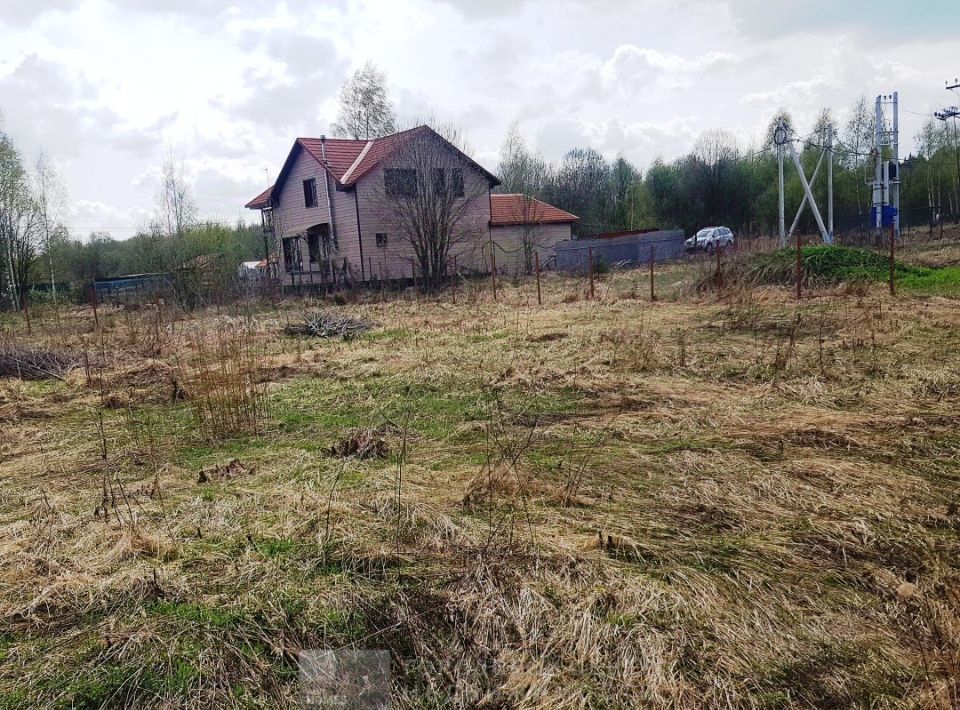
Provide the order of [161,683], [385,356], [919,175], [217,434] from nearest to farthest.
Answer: [161,683] → [217,434] → [385,356] → [919,175]

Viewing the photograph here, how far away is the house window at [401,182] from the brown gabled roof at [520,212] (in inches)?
272

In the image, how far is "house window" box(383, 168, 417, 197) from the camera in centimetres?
2498

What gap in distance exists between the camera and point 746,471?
443 cm

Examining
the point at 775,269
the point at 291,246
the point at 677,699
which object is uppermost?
the point at 291,246

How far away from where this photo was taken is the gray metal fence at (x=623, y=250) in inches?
1192

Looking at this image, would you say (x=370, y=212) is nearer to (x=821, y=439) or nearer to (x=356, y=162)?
(x=356, y=162)

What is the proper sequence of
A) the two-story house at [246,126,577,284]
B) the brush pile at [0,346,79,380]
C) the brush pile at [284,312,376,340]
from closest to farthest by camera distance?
1. the brush pile at [0,346,79,380]
2. the brush pile at [284,312,376,340]
3. the two-story house at [246,126,577,284]

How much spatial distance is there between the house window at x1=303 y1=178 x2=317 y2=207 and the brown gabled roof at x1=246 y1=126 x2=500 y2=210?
1359mm

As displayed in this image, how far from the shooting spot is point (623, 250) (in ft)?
104

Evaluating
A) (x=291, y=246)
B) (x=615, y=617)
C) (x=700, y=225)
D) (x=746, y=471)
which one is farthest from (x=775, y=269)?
(x=700, y=225)

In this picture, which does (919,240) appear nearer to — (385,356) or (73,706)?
(385,356)

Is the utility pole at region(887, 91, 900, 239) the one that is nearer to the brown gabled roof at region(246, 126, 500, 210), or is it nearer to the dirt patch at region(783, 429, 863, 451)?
the brown gabled roof at region(246, 126, 500, 210)

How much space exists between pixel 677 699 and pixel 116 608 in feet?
7.88

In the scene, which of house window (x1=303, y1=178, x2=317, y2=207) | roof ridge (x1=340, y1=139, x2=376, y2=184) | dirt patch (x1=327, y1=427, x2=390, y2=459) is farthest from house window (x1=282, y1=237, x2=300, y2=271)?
dirt patch (x1=327, y1=427, x2=390, y2=459)
